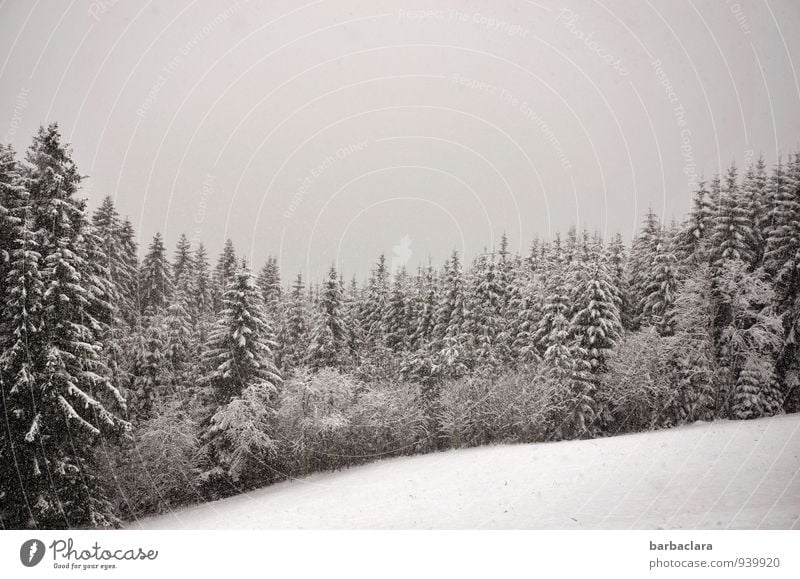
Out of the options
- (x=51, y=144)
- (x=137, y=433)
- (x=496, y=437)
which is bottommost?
(x=496, y=437)

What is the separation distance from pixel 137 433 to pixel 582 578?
2221 centimetres

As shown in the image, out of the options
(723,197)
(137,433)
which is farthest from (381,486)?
(723,197)

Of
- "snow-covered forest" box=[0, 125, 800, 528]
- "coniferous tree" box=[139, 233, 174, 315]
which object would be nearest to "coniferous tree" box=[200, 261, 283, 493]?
"snow-covered forest" box=[0, 125, 800, 528]

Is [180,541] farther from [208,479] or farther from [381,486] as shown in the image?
[208,479]

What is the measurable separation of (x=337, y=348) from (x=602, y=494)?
26.3 m

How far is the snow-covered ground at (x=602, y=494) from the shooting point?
10289 mm

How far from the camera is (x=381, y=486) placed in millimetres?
17828

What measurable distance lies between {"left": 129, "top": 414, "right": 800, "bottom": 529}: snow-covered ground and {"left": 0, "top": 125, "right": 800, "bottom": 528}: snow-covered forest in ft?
15.9

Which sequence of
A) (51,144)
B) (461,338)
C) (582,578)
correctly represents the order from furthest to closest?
(461,338)
(51,144)
(582,578)

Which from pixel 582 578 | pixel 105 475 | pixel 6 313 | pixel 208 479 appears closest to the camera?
pixel 582 578

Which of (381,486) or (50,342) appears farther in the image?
(381,486)

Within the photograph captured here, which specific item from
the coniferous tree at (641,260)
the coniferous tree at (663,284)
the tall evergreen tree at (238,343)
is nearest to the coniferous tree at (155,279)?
the tall evergreen tree at (238,343)

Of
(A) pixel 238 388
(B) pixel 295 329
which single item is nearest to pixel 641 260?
(B) pixel 295 329

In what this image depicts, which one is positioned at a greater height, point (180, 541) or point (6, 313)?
point (6, 313)
